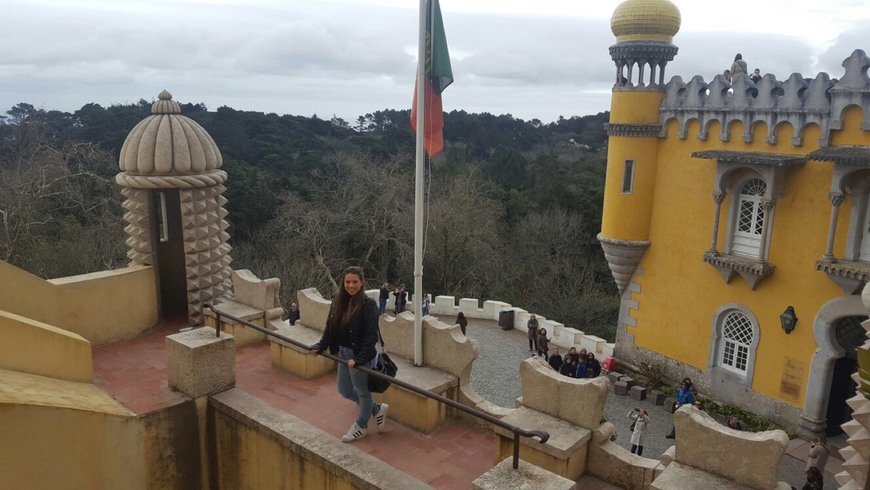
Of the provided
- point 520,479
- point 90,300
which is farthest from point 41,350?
point 520,479

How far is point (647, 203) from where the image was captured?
54.6ft

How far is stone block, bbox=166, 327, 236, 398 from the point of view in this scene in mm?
6590

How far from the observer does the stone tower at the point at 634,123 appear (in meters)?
15.7

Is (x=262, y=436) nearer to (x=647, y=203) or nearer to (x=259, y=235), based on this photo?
(x=647, y=203)

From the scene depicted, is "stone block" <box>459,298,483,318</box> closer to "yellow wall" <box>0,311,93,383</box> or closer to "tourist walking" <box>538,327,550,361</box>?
"tourist walking" <box>538,327,550,361</box>

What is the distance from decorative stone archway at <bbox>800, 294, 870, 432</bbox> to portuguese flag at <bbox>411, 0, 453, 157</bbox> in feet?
33.2

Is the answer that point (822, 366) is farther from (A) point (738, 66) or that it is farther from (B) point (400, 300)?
(B) point (400, 300)

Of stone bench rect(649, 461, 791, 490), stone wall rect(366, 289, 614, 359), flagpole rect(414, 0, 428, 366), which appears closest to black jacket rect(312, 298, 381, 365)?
flagpole rect(414, 0, 428, 366)

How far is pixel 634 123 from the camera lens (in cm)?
1623

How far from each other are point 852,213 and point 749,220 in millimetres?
2271

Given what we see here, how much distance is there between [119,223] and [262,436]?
20658 millimetres

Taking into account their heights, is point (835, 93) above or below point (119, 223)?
above

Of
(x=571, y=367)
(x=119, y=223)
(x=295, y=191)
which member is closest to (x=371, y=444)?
(x=571, y=367)

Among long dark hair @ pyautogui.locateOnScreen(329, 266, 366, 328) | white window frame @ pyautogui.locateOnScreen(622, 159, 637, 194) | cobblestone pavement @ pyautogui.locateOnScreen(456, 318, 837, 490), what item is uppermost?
white window frame @ pyautogui.locateOnScreen(622, 159, 637, 194)
